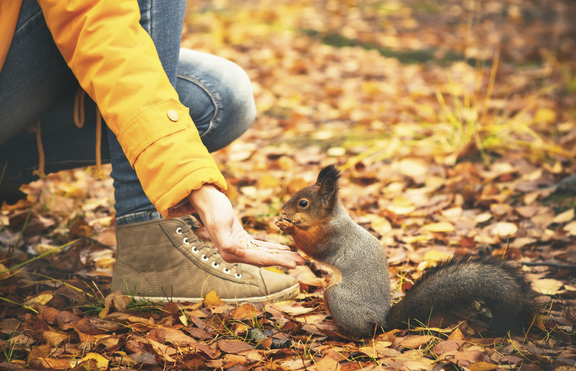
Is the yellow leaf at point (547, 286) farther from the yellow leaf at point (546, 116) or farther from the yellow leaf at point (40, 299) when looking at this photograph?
the yellow leaf at point (546, 116)

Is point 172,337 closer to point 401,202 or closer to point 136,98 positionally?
point 136,98

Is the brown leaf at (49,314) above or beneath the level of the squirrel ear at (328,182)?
beneath

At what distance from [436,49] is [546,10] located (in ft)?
11.7

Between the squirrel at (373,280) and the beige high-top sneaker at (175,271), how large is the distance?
26 cm

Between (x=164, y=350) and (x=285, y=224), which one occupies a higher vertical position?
(x=285, y=224)

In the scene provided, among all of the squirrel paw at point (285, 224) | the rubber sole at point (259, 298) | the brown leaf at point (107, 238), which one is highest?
the squirrel paw at point (285, 224)

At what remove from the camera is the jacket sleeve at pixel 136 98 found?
1.10 meters

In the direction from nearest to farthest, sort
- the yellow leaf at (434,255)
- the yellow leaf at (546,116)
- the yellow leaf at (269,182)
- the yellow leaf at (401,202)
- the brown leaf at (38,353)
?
the brown leaf at (38,353) → the yellow leaf at (434,255) → the yellow leaf at (401,202) → the yellow leaf at (269,182) → the yellow leaf at (546,116)

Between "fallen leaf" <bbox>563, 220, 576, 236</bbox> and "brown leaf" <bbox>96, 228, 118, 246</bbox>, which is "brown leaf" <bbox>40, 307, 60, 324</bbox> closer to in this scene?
"brown leaf" <bbox>96, 228, 118, 246</bbox>

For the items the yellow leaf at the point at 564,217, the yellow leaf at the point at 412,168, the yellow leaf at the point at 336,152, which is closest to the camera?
the yellow leaf at the point at 564,217

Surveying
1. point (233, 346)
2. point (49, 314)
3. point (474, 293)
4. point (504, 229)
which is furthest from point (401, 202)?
point (49, 314)

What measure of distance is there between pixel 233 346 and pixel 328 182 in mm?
597

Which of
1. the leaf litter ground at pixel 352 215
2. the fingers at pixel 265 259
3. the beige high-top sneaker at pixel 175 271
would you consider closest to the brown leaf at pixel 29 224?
the leaf litter ground at pixel 352 215

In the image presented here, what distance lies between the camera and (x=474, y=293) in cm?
126
